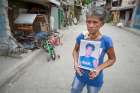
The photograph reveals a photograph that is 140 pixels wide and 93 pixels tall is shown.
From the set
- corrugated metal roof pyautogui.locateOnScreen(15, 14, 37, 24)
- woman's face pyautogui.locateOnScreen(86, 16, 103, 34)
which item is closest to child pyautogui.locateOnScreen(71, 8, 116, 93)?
woman's face pyautogui.locateOnScreen(86, 16, 103, 34)

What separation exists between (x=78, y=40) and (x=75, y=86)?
28.2 inches

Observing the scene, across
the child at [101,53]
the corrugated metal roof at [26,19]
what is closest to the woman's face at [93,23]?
the child at [101,53]

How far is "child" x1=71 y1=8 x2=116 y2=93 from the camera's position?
2898mm

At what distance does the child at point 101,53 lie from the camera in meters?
2.90

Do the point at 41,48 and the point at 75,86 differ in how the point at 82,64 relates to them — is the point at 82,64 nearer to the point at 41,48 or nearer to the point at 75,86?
the point at 75,86

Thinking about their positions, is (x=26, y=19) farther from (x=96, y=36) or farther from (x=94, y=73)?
(x=94, y=73)

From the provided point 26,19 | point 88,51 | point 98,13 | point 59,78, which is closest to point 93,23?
point 98,13

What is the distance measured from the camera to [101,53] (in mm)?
3039

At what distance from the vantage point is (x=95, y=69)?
300cm

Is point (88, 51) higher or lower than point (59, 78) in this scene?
higher

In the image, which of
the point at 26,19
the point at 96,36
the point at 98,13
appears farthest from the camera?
the point at 26,19

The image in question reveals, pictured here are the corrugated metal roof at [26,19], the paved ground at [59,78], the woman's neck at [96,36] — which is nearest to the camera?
the woman's neck at [96,36]

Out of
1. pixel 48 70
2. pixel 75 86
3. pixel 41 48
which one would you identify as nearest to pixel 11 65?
pixel 48 70

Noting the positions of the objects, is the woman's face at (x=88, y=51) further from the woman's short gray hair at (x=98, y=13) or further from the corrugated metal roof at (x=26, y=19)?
the corrugated metal roof at (x=26, y=19)
